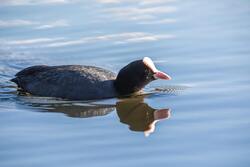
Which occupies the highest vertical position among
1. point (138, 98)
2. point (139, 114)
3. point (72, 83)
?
point (72, 83)

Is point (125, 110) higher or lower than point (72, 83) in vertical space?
lower

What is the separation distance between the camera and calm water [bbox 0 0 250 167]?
8.00 m

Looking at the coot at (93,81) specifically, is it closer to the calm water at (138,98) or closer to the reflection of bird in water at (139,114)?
the calm water at (138,98)

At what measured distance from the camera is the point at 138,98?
11109 mm

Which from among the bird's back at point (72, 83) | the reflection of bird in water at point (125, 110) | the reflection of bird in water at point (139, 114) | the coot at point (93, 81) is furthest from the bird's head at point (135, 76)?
the reflection of bird in water at point (139, 114)

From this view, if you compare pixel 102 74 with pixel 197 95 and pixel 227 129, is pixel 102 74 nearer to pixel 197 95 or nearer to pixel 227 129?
pixel 197 95

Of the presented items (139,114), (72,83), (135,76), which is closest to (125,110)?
(139,114)

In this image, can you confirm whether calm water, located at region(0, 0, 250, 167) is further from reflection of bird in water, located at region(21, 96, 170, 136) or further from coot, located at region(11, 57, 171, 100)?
coot, located at region(11, 57, 171, 100)

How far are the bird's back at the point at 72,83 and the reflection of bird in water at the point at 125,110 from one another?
339mm

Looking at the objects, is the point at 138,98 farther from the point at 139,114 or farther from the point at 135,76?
the point at 139,114

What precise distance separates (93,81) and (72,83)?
1.13 feet

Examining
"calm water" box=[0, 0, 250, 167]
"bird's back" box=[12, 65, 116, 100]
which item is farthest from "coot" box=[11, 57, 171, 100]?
"calm water" box=[0, 0, 250, 167]

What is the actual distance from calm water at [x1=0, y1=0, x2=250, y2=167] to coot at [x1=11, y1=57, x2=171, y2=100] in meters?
0.29

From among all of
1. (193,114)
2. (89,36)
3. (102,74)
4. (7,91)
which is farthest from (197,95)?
(89,36)
